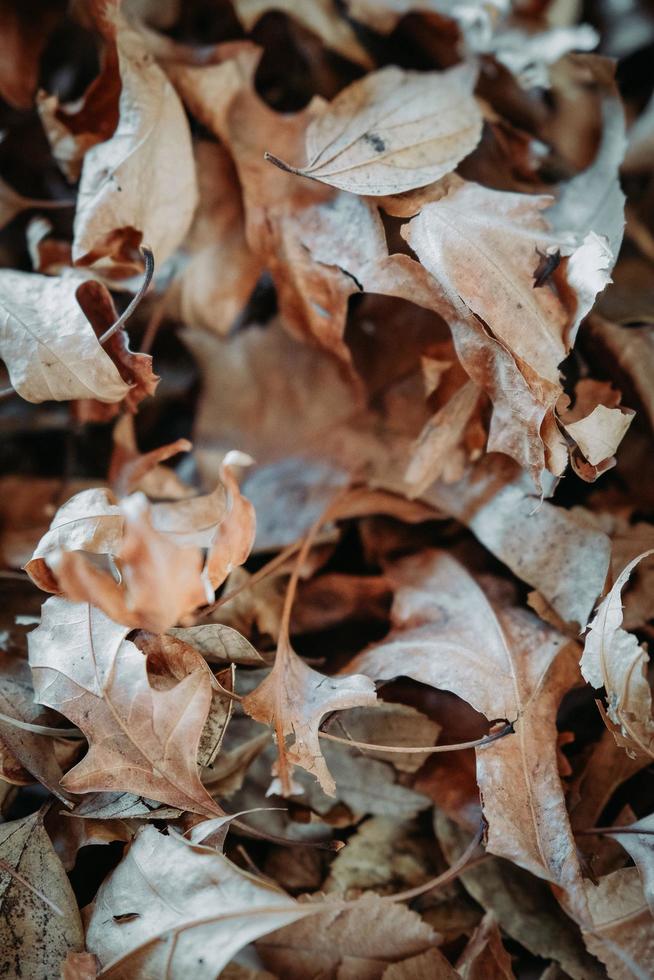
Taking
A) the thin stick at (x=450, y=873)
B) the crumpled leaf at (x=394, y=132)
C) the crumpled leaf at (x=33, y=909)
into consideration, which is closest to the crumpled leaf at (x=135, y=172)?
the crumpled leaf at (x=394, y=132)

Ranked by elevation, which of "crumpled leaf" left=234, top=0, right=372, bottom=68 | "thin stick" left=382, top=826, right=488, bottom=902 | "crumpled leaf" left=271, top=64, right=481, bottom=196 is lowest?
"thin stick" left=382, top=826, right=488, bottom=902

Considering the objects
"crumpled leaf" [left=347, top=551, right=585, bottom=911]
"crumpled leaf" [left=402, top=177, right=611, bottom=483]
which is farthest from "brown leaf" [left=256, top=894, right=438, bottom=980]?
"crumpled leaf" [left=402, top=177, right=611, bottom=483]

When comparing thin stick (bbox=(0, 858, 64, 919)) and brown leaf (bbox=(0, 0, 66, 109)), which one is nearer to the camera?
thin stick (bbox=(0, 858, 64, 919))

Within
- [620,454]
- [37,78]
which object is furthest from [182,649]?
[37,78]

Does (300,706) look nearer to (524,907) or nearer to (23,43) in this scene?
(524,907)

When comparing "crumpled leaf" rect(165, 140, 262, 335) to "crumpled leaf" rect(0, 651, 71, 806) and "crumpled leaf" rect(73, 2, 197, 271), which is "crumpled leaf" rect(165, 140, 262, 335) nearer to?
"crumpled leaf" rect(73, 2, 197, 271)

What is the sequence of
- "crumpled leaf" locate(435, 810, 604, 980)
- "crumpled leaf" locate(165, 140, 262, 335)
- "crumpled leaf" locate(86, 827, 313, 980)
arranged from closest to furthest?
1. "crumpled leaf" locate(86, 827, 313, 980)
2. "crumpled leaf" locate(435, 810, 604, 980)
3. "crumpled leaf" locate(165, 140, 262, 335)

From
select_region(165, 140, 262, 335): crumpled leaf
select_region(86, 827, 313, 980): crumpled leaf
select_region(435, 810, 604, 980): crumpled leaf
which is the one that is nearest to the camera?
select_region(86, 827, 313, 980): crumpled leaf

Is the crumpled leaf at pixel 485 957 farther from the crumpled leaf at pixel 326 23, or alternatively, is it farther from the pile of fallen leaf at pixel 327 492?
the crumpled leaf at pixel 326 23
